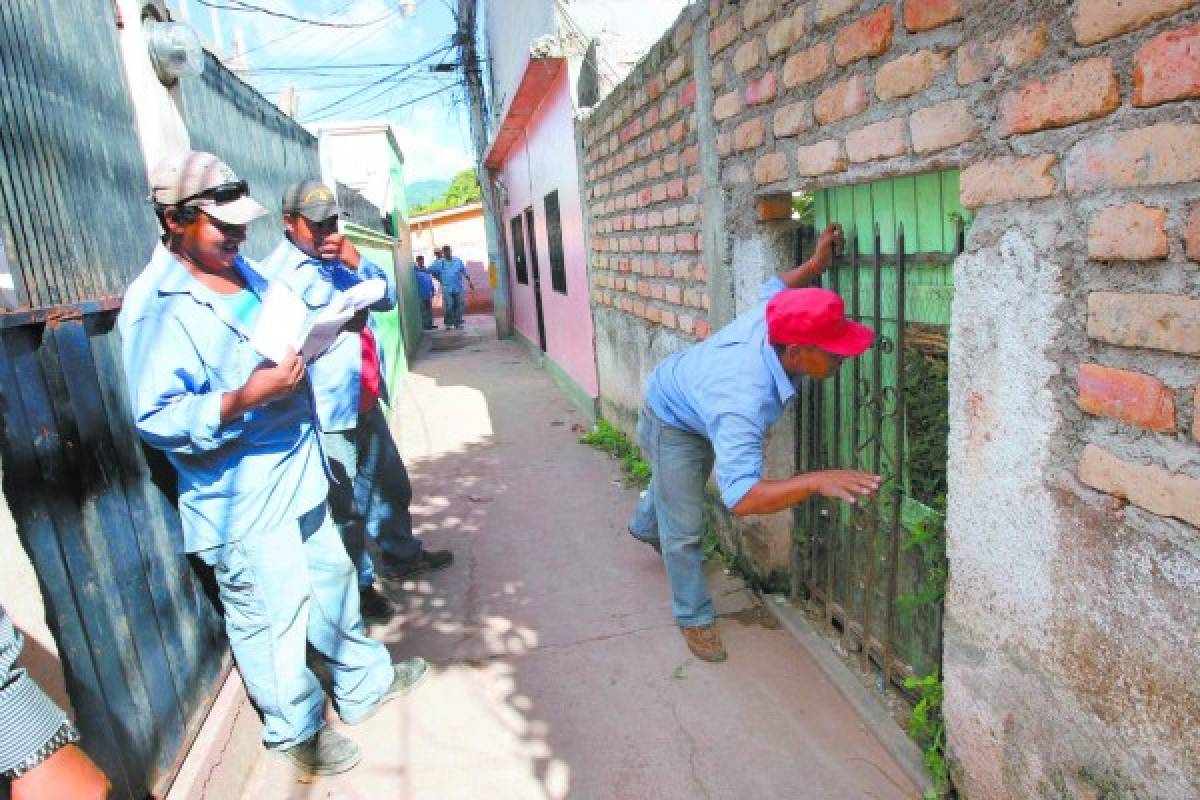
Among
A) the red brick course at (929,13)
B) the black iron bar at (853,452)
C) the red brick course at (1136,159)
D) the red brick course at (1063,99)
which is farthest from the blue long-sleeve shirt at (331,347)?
the red brick course at (1136,159)

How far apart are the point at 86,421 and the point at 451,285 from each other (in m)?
14.0

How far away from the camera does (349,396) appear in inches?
121

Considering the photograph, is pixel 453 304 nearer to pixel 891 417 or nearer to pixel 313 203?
pixel 313 203

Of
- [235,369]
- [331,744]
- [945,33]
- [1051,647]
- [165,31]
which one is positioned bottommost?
[331,744]

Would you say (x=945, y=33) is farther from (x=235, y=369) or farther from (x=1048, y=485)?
(x=235, y=369)

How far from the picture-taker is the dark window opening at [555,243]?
300 inches

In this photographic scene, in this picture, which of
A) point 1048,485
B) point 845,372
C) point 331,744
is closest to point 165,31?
point 331,744

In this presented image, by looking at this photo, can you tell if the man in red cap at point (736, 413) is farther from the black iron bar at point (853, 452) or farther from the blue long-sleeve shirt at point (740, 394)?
A: the black iron bar at point (853, 452)

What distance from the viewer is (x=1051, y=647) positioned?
1677mm

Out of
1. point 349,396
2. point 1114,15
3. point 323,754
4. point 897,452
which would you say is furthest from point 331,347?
point 1114,15

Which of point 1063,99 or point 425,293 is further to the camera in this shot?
point 425,293

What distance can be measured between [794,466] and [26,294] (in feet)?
8.63

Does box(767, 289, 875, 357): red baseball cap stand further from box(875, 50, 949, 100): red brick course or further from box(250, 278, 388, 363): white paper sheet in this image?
box(250, 278, 388, 363): white paper sheet

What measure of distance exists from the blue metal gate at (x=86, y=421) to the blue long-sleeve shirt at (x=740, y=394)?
1.74 m
